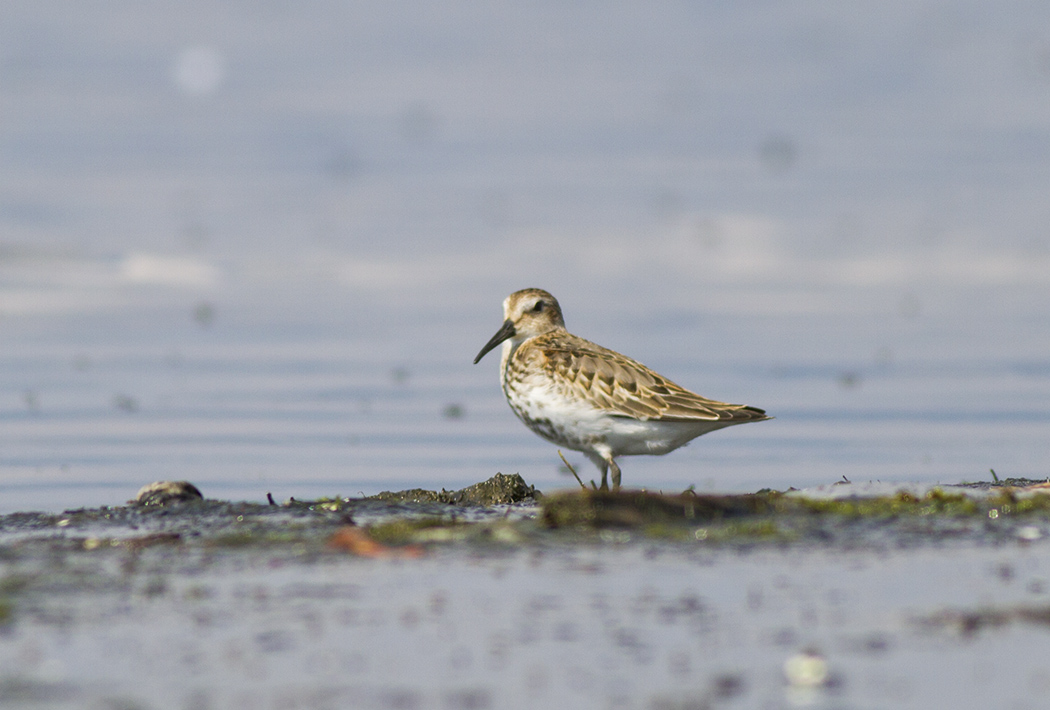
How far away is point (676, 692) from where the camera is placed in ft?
19.1

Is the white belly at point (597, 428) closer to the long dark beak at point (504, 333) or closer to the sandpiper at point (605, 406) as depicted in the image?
the sandpiper at point (605, 406)

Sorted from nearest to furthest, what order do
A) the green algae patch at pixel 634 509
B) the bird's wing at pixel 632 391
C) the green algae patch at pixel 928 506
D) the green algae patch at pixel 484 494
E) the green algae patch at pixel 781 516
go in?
the green algae patch at pixel 781 516 < the green algae patch at pixel 634 509 < the green algae patch at pixel 928 506 < the bird's wing at pixel 632 391 < the green algae patch at pixel 484 494

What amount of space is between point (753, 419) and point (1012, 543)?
3.53 meters

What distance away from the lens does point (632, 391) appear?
12.4 m

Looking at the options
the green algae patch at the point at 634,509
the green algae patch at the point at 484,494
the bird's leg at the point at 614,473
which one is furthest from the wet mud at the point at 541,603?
the green algae patch at the point at 484,494

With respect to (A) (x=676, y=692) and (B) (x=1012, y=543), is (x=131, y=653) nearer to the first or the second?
(A) (x=676, y=692)

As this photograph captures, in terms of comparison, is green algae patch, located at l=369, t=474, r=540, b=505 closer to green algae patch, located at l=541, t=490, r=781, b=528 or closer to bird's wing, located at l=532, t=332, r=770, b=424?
bird's wing, located at l=532, t=332, r=770, b=424

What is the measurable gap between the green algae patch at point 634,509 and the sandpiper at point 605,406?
6.90 ft

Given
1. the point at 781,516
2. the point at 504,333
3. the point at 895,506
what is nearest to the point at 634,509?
the point at 781,516

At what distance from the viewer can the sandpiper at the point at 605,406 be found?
40.3 ft

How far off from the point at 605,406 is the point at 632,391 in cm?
33

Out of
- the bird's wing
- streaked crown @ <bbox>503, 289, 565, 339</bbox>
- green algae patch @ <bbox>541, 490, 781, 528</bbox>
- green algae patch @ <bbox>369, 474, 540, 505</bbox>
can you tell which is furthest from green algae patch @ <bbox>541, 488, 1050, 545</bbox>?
streaked crown @ <bbox>503, 289, 565, 339</bbox>

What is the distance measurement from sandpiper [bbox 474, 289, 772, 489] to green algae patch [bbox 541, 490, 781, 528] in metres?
2.10

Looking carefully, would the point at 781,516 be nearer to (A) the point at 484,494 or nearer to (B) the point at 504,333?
(A) the point at 484,494
